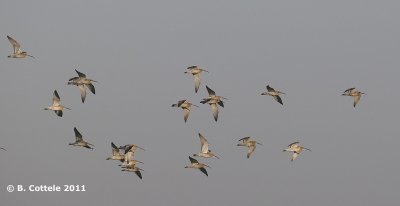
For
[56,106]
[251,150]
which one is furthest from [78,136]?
[251,150]

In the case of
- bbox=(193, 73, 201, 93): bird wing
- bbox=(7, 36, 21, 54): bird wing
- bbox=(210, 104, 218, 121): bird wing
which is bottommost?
bbox=(210, 104, 218, 121): bird wing

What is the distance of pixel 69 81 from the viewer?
94.8 metres

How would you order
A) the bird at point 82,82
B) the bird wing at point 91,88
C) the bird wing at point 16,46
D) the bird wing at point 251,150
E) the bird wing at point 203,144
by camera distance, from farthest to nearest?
1. the bird wing at point 251,150
2. the bird wing at point 203,144
3. the bird wing at point 16,46
4. the bird at point 82,82
5. the bird wing at point 91,88

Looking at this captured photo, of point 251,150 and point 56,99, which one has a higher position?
point 56,99

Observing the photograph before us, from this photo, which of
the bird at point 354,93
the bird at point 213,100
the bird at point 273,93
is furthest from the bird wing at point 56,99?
the bird at point 354,93

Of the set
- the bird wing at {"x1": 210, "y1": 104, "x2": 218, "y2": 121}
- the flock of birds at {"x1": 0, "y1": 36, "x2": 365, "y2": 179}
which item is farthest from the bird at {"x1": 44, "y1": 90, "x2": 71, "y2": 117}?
the bird wing at {"x1": 210, "y1": 104, "x2": 218, "y2": 121}

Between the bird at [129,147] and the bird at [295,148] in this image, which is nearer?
the bird at [129,147]

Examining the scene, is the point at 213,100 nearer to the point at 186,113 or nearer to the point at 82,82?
the point at 186,113

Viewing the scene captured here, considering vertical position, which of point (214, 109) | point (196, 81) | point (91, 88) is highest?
point (196, 81)

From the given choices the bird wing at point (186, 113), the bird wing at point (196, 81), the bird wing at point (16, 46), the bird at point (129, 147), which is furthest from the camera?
the bird wing at point (196, 81)

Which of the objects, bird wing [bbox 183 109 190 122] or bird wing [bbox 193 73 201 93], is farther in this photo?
bird wing [bbox 193 73 201 93]

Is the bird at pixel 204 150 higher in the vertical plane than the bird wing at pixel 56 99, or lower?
lower

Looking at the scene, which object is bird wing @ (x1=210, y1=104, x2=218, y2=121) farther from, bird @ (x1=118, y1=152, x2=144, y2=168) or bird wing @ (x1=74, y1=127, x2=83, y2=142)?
bird wing @ (x1=74, y1=127, x2=83, y2=142)

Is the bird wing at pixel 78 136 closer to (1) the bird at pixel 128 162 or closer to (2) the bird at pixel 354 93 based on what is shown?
(1) the bird at pixel 128 162
